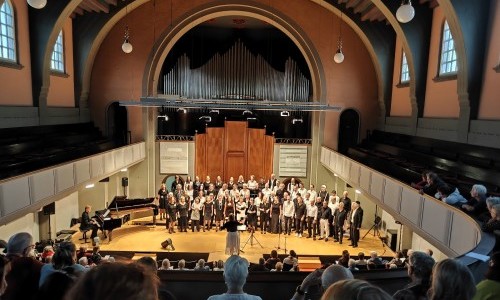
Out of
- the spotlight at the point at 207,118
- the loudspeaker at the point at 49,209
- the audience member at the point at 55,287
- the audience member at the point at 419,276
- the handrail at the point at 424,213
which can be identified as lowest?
the loudspeaker at the point at 49,209

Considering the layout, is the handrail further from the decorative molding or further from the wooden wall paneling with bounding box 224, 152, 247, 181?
the decorative molding

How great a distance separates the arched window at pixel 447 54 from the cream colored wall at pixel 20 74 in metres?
14.6

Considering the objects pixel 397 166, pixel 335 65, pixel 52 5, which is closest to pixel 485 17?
pixel 397 166

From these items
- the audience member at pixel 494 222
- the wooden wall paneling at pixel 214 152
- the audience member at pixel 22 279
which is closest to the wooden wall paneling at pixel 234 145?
the wooden wall paneling at pixel 214 152

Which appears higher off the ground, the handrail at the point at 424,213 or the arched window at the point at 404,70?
the arched window at the point at 404,70

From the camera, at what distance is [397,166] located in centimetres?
1111

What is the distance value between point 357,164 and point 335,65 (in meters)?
7.13

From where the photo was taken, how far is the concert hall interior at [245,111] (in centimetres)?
1039

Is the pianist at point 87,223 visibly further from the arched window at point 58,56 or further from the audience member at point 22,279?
the audience member at point 22,279

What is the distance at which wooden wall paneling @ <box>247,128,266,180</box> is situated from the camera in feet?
65.6

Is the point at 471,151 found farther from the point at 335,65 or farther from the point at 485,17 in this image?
the point at 335,65

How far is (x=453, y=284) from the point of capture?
7.42ft

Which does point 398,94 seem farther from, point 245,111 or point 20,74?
point 20,74

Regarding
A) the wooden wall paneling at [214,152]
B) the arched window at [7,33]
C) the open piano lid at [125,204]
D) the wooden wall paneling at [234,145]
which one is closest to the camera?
the arched window at [7,33]
